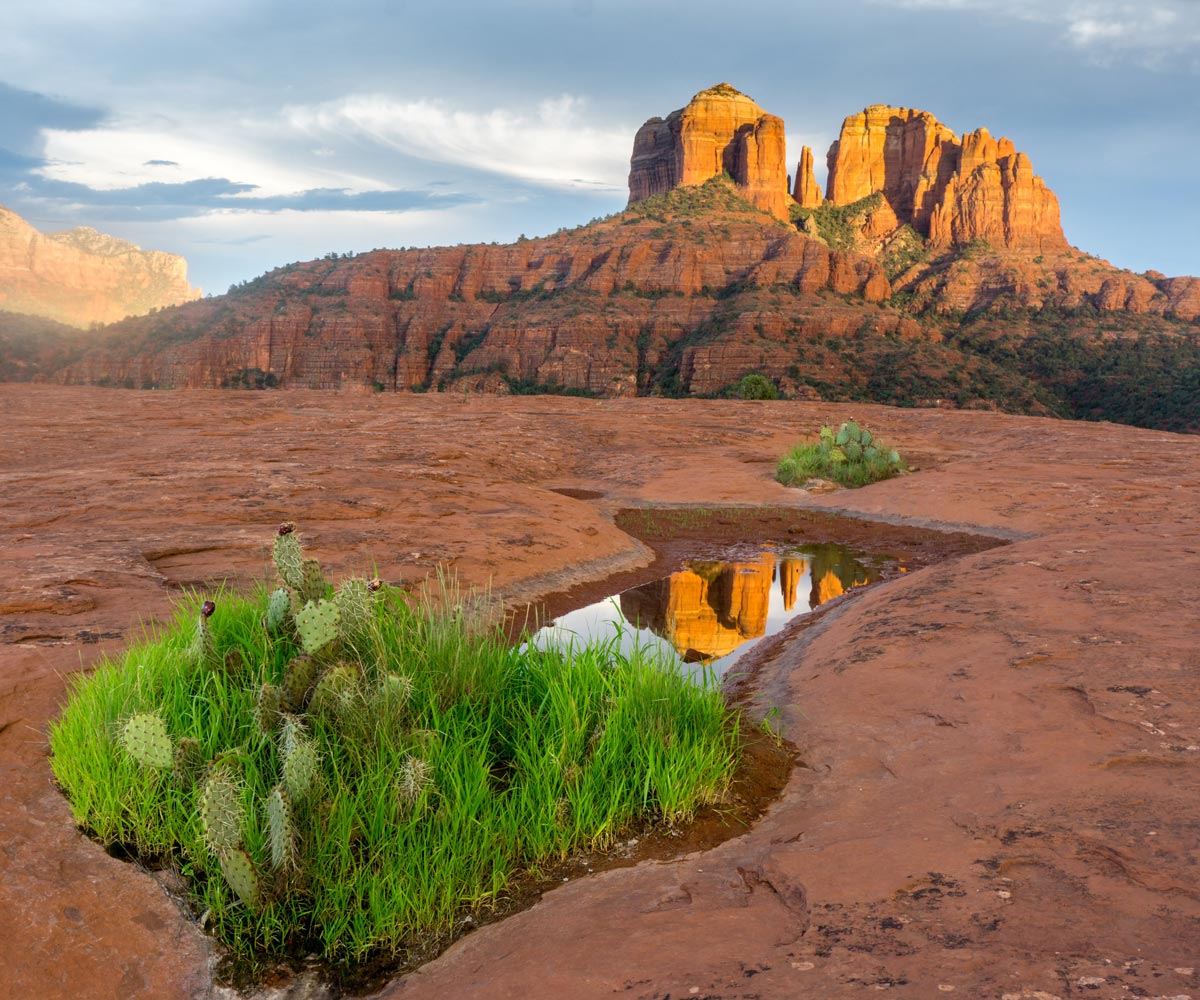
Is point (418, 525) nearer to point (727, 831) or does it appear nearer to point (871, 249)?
point (727, 831)

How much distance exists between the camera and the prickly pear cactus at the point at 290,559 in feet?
15.2

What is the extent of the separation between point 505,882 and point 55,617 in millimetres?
4445

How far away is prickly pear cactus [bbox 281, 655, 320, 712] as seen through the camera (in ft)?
13.6

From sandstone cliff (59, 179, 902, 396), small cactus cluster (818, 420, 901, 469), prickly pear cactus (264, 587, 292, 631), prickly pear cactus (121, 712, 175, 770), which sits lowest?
prickly pear cactus (121, 712, 175, 770)

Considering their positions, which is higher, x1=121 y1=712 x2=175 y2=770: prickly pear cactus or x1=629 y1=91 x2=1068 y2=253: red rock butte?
x1=629 y1=91 x2=1068 y2=253: red rock butte

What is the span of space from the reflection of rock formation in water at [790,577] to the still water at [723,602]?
0.01 m

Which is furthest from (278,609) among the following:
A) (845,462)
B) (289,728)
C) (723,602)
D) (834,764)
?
(845,462)

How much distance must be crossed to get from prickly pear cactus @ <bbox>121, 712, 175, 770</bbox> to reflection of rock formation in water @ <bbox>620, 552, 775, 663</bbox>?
4348 millimetres

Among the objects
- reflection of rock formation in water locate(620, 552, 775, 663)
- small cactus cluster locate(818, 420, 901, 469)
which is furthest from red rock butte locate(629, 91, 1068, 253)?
reflection of rock formation in water locate(620, 552, 775, 663)

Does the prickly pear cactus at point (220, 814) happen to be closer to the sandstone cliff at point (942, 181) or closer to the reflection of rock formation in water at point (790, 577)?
the reflection of rock formation in water at point (790, 577)

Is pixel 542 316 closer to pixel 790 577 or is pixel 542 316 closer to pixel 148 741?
pixel 790 577

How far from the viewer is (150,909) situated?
3428mm

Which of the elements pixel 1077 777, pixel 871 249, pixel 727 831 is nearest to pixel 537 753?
pixel 727 831

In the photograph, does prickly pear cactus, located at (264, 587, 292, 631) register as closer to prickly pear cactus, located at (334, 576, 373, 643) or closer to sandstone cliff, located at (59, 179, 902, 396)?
prickly pear cactus, located at (334, 576, 373, 643)
